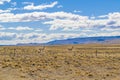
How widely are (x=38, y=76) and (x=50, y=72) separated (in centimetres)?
301

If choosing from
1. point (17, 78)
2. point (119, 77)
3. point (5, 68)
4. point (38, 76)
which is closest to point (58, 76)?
point (38, 76)

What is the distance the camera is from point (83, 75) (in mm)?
28578

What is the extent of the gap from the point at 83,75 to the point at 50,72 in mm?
3902

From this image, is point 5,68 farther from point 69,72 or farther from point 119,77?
point 119,77

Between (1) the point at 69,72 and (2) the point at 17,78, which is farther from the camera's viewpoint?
(1) the point at 69,72

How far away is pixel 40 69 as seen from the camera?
107 ft

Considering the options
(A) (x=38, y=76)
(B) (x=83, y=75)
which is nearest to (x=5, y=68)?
(A) (x=38, y=76)

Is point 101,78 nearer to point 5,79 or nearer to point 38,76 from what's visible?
point 38,76

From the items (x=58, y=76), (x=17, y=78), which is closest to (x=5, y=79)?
(x=17, y=78)

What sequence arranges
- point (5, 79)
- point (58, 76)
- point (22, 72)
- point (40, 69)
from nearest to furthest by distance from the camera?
1. point (5, 79)
2. point (58, 76)
3. point (22, 72)
4. point (40, 69)

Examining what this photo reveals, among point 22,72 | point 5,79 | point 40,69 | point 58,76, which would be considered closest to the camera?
point 5,79

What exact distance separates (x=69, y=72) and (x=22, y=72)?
477cm

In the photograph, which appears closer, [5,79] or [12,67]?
[5,79]

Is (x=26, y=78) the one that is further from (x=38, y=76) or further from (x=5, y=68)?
(x=5, y=68)
